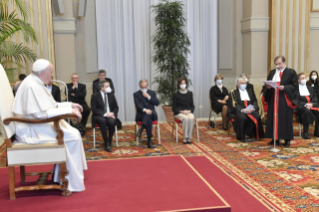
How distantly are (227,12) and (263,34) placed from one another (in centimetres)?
128

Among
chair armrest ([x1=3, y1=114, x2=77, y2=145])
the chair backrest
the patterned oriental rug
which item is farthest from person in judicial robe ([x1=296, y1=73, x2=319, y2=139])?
the chair backrest

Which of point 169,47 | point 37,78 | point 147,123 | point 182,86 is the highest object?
point 169,47

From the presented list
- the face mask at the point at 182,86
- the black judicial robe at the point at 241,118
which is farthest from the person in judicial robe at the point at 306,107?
the face mask at the point at 182,86

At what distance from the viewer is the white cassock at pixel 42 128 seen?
3.60 metres

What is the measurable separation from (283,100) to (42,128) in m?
4.52

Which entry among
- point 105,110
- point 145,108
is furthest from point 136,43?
point 105,110

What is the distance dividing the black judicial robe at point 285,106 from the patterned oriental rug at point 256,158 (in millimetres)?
317

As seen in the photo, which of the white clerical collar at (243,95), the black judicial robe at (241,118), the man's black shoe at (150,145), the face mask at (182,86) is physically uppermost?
the face mask at (182,86)

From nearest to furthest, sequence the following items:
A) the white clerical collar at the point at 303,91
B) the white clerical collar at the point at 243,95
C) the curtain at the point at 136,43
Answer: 1. the white clerical collar at the point at 243,95
2. the white clerical collar at the point at 303,91
3. the curtain at the point at 136,43

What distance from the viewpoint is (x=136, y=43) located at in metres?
9.42

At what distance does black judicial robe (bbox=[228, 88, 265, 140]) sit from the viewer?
23.4 feet

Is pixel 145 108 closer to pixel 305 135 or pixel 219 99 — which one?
pixel 219 99

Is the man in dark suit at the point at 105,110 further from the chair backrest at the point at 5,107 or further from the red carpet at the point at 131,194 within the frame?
the chair backrest at the point at 5,107

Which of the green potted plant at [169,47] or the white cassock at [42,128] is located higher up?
the green potted plant at [169,47]
